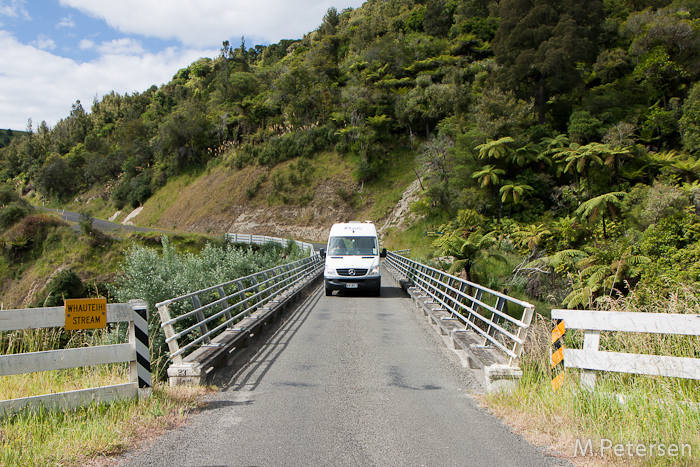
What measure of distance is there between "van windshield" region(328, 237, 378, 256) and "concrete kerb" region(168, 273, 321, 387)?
5062 mm

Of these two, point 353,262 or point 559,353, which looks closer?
point 559,353

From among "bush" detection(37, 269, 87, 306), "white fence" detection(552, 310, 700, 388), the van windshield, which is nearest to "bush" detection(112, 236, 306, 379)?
the van windshield

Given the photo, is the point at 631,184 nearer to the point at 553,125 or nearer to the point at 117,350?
the point at 553,125

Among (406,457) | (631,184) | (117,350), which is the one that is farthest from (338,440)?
(631,184)

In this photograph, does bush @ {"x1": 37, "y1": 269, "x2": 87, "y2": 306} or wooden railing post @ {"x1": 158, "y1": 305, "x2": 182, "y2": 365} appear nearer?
wooden railing post @ {"x1": 158, "y1": 305, "x2": 182, "y2": 365}

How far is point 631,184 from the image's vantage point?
3322 centimetres

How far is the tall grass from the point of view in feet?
12.7

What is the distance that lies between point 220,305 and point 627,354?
9.34 meters

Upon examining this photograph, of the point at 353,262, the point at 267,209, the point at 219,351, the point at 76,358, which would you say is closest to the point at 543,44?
the point at 353,262

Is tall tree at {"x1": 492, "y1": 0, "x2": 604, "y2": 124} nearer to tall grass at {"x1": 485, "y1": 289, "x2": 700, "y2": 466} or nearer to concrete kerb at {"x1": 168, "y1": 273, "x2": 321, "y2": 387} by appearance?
concrete kerb at {"x1": 168, "y1": 273, "x2": 321, "y2": 387}

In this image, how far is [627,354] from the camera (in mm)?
4926

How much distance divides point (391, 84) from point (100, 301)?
58199mm

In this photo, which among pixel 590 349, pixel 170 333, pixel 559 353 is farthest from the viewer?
pixel 170 333

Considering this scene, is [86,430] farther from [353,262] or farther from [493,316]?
[353,262]
